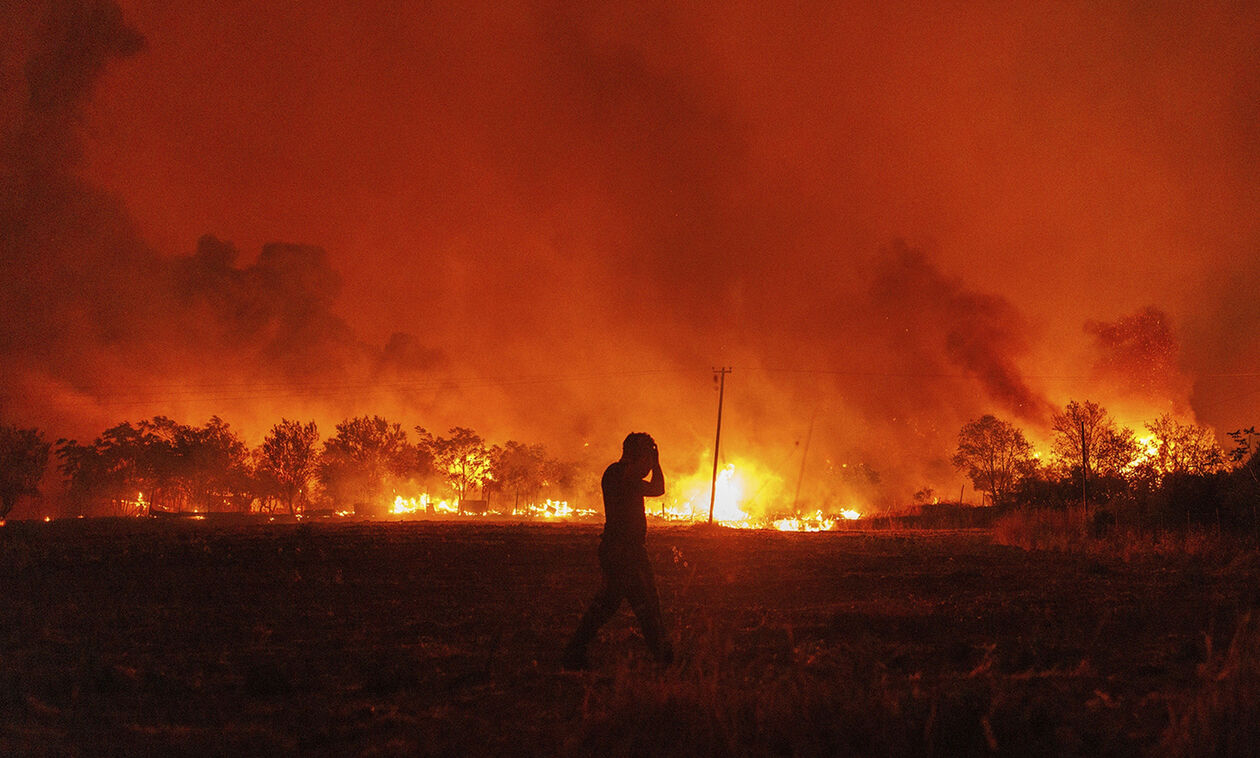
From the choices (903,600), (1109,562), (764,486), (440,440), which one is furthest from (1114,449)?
(440,440)

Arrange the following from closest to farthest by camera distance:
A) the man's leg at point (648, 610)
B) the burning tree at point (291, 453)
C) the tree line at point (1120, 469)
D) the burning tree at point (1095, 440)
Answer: the man's leg at point (648, 610), the tree line at point (1120, 469), the burning tree at point (1095, 440), the burning tree at point (291, 453)

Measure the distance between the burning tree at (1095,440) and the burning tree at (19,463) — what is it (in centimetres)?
7340

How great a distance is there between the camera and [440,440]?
77.9m

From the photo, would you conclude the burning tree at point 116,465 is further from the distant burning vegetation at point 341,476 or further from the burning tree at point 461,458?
the burning tree at point 461,458

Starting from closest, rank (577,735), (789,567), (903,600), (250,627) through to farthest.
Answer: (577,735)
(250,627)
(903,600)
(789,567)

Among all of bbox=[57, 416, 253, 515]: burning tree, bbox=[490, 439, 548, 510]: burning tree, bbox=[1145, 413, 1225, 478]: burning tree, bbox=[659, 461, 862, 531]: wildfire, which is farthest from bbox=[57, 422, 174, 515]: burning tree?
bbox=[1145, 413, 1225, 478]: burning tree

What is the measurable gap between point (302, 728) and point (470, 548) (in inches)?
→ 601

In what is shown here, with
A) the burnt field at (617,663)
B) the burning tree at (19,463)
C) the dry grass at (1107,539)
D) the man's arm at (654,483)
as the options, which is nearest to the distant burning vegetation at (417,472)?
the burning tree at (19,463)

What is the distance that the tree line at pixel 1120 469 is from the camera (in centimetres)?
2322

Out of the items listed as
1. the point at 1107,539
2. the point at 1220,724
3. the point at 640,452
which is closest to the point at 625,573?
the point at 640,452

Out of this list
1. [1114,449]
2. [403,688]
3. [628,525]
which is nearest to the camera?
[403,688]

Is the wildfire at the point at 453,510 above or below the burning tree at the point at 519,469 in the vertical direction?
below

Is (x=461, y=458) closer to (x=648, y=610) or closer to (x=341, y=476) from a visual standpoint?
(x=341, y=476)

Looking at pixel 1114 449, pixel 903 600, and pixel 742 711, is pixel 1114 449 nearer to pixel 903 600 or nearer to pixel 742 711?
pixel 903 600
